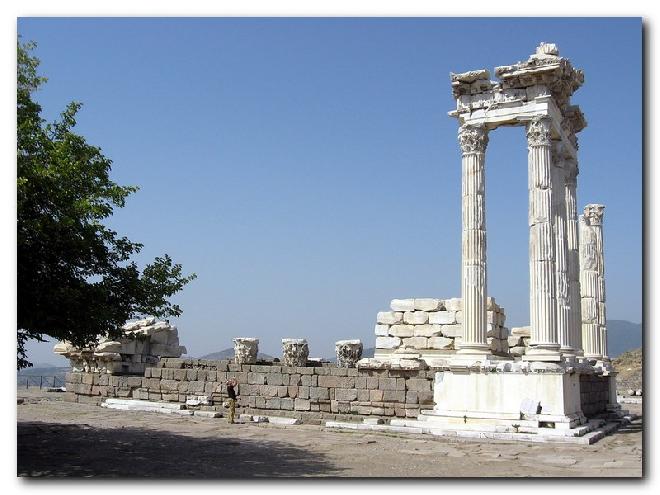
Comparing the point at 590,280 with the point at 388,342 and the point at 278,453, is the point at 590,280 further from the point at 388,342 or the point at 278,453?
the point at 278,453

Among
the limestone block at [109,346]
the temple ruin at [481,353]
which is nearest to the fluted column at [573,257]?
the temple ruin at [481,353]

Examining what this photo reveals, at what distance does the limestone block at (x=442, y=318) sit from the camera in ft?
69.7

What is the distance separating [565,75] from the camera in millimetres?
17922

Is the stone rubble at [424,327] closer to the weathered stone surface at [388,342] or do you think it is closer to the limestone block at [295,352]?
the weathered stone surface at [388,342]

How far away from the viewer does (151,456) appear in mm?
13523

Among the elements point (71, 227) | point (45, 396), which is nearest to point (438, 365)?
point (71, 227)

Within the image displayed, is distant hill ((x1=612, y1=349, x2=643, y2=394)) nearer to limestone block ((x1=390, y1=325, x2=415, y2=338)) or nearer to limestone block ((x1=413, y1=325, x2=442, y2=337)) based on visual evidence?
limestone block ((x1=413, y1=325, x2=442, y2=337))

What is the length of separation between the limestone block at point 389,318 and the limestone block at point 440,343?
1.04m

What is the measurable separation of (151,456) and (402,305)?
32.3ft

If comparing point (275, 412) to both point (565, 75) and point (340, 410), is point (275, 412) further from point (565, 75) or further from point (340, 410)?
point (565, 75)

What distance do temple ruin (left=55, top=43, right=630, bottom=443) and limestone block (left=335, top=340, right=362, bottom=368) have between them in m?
0.03

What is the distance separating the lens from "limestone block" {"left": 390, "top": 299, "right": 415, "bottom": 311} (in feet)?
71.2

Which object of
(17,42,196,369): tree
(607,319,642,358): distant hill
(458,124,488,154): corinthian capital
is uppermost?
(458,124,488,154): corinthian capital

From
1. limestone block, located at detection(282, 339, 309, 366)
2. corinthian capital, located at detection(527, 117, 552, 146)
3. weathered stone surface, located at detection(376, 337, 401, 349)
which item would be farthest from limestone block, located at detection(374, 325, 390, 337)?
corinthian capital, located at detection(527, 117, 552, 146)
